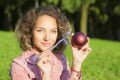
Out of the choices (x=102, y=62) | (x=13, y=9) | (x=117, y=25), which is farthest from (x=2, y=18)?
(x=102, y=62)

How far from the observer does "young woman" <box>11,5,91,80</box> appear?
14.3 ft

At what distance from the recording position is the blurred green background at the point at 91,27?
945 cm

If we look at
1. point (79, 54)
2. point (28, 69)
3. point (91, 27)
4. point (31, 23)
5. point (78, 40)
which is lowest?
point (91, 27)

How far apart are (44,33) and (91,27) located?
128 ft

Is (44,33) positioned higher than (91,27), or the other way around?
(44,33)

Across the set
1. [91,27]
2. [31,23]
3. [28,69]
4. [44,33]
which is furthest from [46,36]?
[91,27]

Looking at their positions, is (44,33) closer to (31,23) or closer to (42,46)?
Answer: (42,46)

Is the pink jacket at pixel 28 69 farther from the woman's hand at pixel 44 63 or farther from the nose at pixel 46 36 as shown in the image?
the woman's hand at pixel 44 63

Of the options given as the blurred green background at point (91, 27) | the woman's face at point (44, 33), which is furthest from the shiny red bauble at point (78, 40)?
the blurred green background at point (91, 27)

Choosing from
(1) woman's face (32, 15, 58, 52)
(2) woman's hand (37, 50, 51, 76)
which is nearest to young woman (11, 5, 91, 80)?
(1) woman's face (32, 15, 58, 52)

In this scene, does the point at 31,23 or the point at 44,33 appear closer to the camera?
the point at 44,33

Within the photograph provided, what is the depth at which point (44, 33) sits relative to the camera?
4.39 m

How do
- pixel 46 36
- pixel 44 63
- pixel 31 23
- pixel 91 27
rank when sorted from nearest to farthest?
pixel 44 63
pixel 46 36
pixel 31 23
pixel 91 27

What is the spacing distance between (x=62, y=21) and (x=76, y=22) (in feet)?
119
